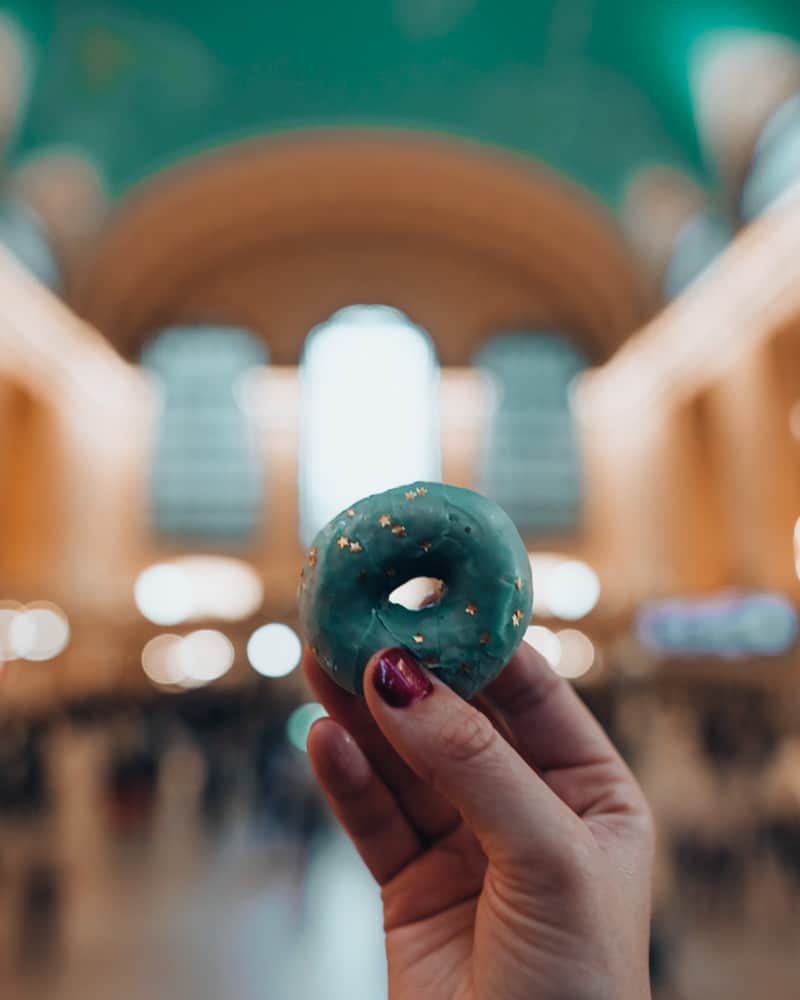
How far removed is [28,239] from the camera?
16469 mm

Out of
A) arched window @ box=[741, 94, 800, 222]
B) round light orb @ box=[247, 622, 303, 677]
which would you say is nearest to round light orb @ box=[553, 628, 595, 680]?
round light orb @ box=[247, 622, 303, 677]

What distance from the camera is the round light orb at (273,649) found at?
1805cm

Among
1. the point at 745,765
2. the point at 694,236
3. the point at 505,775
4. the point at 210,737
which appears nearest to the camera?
the point at 505,775

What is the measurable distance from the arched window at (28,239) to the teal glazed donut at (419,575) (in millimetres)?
15315

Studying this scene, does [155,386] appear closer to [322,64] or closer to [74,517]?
[74,517]

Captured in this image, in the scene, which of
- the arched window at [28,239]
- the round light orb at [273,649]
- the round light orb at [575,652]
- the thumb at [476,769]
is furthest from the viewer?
the round light orb at [273,649]

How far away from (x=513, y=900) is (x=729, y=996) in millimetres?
2888

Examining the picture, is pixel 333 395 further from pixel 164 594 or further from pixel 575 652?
pixel 575 652

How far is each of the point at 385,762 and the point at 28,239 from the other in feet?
57.8

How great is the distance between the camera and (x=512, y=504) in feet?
67.9

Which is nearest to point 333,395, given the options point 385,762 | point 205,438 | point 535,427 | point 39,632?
point 205,438

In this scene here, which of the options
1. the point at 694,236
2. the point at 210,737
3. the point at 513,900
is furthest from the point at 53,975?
the point at 694,236

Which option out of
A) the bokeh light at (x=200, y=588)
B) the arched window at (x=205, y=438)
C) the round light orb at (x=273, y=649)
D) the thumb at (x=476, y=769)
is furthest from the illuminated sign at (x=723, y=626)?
the thumb at (x=476, y=769)

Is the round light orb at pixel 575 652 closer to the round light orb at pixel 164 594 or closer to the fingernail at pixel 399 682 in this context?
the round light orb at pixel 164 594
